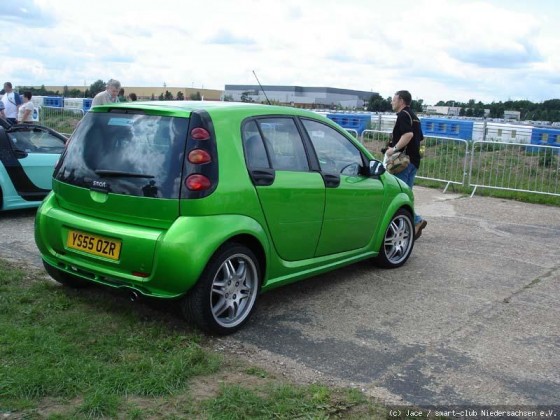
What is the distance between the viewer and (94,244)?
14.7 feet

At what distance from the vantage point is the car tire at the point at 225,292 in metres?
4.32

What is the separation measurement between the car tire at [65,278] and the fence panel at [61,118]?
14442mm

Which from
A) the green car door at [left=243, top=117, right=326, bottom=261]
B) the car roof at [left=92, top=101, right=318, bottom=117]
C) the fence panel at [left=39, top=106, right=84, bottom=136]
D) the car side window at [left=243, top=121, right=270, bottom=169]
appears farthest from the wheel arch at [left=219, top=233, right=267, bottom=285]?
the fence panel at [left=39, top=106, right=84, bottom=136]

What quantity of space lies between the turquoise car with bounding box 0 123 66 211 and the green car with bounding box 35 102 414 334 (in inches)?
137

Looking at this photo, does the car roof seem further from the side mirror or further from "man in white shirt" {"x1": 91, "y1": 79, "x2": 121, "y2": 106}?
"man in white shirt" {"x1": 91, "y1": 79, "x2": 121, "y2": 106}

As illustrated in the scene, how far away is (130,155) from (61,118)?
54.9 ft

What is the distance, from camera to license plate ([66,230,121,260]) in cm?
437

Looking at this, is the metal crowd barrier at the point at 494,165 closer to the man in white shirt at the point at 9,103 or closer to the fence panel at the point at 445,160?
the fence panel at the point at 445,160

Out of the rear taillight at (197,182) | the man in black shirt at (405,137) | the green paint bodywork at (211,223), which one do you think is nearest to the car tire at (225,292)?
the green paint bodywork at (211,223)

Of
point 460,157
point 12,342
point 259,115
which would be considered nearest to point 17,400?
point 12,342

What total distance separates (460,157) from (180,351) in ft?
34.3

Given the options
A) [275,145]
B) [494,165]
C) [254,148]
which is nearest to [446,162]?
A: [494,165]

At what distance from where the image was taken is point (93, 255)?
4496 millimetres

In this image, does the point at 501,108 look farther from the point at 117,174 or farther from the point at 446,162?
the point at 117,174
